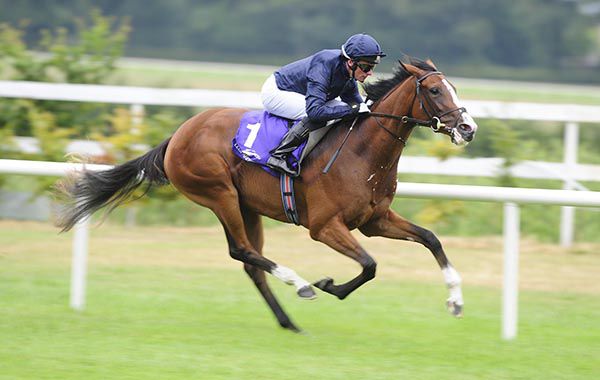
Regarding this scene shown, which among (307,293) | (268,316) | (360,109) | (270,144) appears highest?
(360,109)

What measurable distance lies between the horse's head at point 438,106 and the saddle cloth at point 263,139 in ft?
1.99

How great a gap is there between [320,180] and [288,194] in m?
0.22

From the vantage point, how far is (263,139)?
594cm

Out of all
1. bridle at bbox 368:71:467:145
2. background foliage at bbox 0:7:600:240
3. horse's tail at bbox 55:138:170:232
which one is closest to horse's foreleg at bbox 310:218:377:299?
bridle at bbox 368:71:467:145

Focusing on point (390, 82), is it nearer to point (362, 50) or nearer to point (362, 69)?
point (362, 69)

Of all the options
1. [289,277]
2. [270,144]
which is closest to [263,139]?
[270,144]

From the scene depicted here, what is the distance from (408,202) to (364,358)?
17.9ft

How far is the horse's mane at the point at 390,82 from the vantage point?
Answer: 18.7ft

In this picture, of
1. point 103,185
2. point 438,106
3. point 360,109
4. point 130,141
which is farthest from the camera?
point 130,141

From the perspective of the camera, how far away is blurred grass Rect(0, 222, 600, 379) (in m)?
4.98

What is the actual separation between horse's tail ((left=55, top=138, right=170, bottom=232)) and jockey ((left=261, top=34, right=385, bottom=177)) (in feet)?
2.89

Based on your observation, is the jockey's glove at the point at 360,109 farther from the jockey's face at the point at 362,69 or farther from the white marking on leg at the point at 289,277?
the white marking on leg at the point at 289,277

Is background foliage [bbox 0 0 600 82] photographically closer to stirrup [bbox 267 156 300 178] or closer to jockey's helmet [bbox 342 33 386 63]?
stirrup [bbox 267 156 300 178]

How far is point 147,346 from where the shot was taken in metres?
5.31
